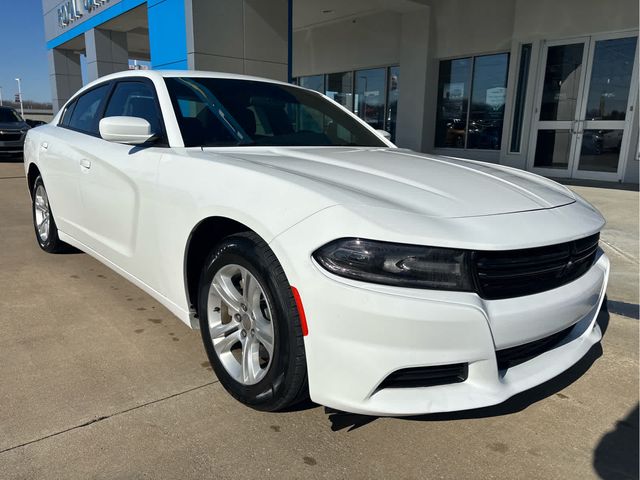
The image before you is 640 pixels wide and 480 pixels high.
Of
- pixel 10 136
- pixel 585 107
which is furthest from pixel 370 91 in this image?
pixel 10 136

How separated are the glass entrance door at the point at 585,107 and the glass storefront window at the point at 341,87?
657 centimetres

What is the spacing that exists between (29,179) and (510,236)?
15.7 feet

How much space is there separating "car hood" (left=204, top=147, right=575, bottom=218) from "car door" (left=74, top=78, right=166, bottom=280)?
0.49m

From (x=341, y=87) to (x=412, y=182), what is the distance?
14810 millimetres

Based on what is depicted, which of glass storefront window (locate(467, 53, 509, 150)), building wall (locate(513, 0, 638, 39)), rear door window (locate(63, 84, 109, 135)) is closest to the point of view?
rear door window (locate(63, 84, 109, 135))

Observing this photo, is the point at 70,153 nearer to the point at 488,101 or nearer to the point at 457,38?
the point at 488,101

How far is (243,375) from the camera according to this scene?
7.27 feet

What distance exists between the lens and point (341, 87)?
16.2m

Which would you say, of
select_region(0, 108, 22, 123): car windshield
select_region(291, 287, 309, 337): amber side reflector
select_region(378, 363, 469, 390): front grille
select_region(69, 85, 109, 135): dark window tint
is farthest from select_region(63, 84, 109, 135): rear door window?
select_region(0, 108, 22, 123): car windshield

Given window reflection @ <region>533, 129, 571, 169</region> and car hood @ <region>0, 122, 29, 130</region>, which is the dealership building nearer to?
window reflection @ <region>533, 129, 571, 169</region>

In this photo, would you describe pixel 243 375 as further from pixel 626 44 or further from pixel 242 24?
pixel 626 44

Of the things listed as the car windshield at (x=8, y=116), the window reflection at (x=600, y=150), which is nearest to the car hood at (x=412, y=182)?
the window reflection at (x=600, y=150)

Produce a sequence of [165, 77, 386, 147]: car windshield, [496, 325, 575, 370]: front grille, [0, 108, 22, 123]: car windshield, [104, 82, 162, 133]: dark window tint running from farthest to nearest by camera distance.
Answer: [0, 108, 22, 123]: car windshield → [104, 82, 162, 133]: dark window tint → [165, 77, 386, 147]: car windshield → [496, 325, 575, 370]: front grille

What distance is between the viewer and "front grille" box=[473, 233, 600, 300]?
5.72 feet
